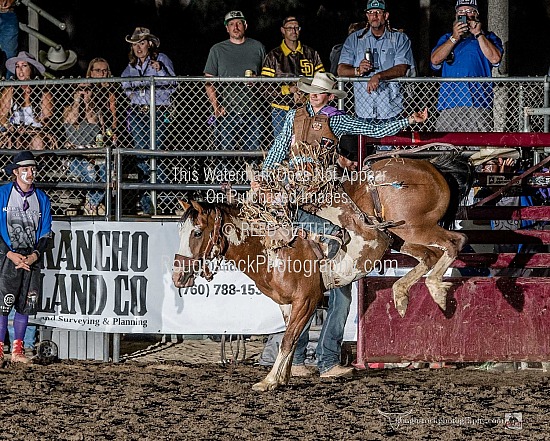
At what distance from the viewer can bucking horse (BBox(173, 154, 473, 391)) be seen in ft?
23.3

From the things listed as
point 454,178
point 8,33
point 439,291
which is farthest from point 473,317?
point 8,33

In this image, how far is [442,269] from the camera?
709cm

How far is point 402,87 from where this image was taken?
9.03 meters

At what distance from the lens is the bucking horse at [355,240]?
7.11 meters

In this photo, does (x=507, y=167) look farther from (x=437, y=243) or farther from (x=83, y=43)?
(x=83, y=43)

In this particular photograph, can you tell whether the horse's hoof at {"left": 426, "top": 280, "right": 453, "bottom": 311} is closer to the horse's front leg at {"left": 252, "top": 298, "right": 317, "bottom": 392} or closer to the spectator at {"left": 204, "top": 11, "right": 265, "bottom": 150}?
the horse's front leg at {"left": 252, "top": 298, "right": 317, "bottom": 392}

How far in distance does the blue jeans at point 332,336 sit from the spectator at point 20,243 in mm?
2465

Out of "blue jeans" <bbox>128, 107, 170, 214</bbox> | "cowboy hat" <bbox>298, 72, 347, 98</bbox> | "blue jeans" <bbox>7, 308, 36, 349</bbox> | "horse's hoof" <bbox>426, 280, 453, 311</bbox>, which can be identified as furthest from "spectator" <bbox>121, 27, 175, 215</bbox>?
"horse's hoof" <bbox>426, 280, 453, 311</bbox>

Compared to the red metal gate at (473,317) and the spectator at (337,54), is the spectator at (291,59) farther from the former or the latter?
the red metal gate at (473,317)

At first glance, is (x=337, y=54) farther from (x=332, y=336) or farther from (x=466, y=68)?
(x=332, y=336)

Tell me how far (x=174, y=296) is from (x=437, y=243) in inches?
108

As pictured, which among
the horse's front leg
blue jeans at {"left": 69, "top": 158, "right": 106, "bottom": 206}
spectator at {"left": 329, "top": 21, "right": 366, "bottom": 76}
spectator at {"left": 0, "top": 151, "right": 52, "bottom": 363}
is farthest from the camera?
spectator at {"left": 329, "top": 21, "right": 366, "bottom": 76}

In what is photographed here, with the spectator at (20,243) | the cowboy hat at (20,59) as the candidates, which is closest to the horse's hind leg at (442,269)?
the spectator at (20,243)

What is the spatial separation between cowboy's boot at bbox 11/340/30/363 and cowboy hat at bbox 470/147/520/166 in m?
4.25
